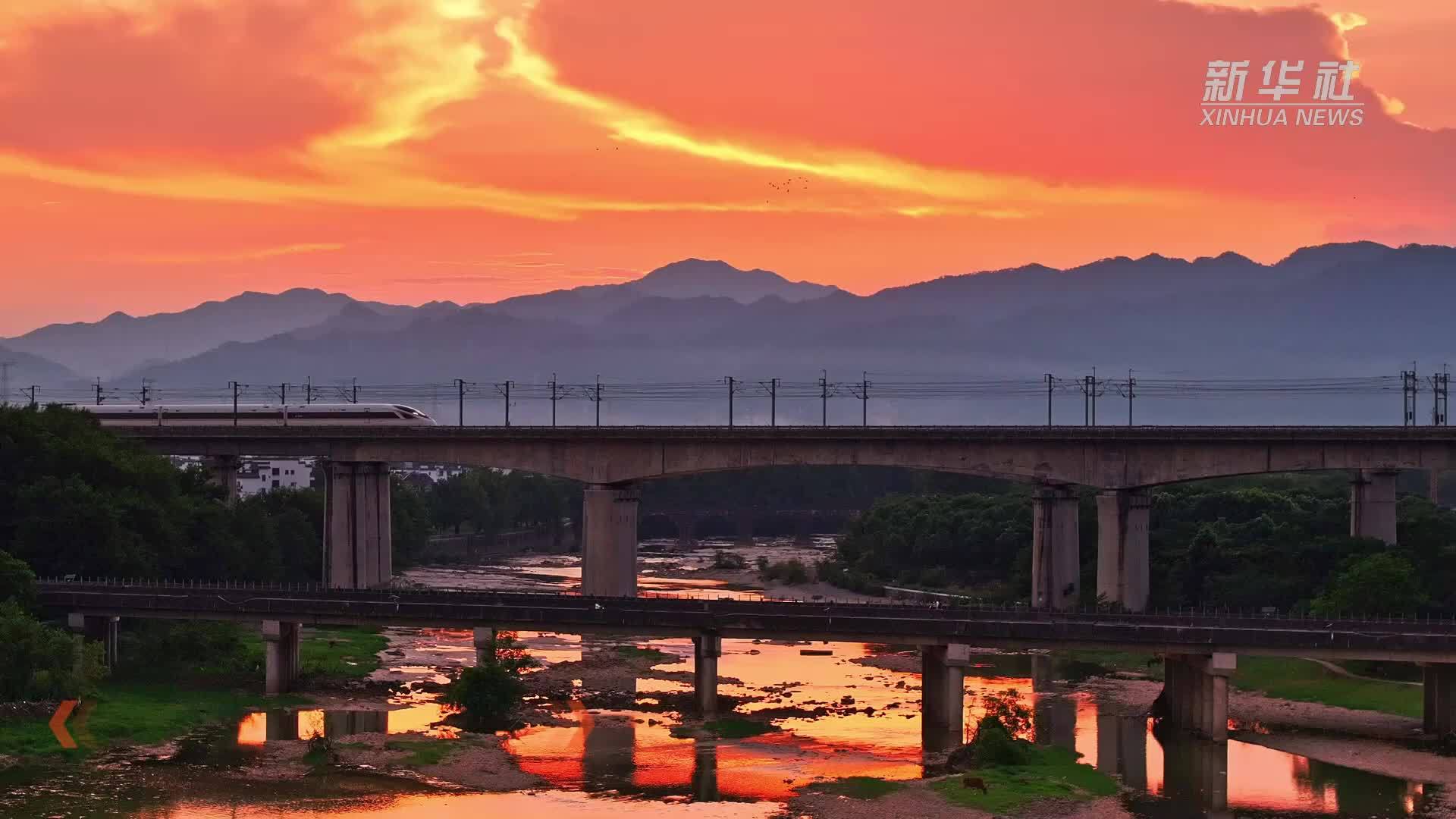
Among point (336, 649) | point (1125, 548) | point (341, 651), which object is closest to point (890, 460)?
point (1125, 548)

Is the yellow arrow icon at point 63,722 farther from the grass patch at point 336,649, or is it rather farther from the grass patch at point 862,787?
the grass patch at point 862,787

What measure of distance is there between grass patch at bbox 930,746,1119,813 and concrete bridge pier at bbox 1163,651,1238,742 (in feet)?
28.4

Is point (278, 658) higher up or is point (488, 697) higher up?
point (278, 658)

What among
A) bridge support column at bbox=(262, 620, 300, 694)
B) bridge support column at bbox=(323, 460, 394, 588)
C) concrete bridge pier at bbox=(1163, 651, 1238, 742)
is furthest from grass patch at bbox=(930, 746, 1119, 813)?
bridge support column at bbox=(323, 460, 394, 588)

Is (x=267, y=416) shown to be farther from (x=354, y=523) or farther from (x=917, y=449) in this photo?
(x=917, y=449)

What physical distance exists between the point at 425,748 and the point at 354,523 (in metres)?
58.2

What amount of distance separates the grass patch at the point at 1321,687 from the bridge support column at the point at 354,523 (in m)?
64.1

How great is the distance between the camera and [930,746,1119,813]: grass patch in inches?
2665

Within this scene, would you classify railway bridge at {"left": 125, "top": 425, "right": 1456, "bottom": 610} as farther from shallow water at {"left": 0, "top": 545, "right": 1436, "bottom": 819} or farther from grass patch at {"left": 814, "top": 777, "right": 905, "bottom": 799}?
grass patch at {"left": 814, "top": 777, "right": 905, "bottom": 799}

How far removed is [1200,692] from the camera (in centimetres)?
8225

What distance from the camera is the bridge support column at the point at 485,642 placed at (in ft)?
293

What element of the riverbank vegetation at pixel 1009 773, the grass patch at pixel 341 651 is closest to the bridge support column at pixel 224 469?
the grass patch at pixel 341 651

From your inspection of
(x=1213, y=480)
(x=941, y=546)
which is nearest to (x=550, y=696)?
(x=941, y=546)

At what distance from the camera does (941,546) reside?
158000mm
